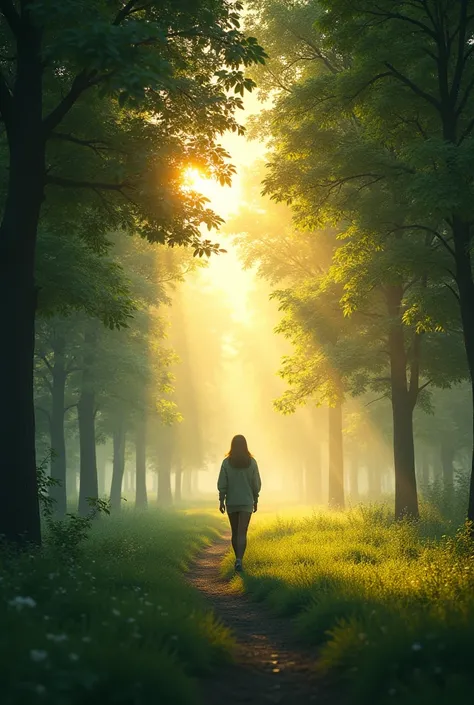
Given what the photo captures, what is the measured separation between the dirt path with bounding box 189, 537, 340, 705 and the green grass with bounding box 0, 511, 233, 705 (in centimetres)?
23

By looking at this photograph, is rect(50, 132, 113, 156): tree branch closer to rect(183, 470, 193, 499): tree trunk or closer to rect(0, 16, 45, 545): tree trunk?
rect(0, 16, 45, 545): tree trunk

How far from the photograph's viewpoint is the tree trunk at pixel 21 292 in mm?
7891

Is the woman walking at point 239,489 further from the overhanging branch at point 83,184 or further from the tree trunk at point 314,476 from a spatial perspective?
the tree trunk at point 314,476

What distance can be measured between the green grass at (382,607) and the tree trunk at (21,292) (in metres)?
3.71

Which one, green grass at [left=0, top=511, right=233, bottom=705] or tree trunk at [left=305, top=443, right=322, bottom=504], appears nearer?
green grass at [left=0, top=511, right=233, bottom=705]

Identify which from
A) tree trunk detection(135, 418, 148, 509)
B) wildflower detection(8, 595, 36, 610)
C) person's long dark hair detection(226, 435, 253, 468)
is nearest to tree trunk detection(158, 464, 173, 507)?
tree trunk detection(135, 418, 148, 509)

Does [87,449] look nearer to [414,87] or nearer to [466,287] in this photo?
[466,287]

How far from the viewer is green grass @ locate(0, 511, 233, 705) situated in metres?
3.55

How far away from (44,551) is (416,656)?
16.9 ft

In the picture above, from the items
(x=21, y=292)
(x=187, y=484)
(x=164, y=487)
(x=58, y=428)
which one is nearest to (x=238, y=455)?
(x=21, y=292)

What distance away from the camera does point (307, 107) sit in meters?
11.6

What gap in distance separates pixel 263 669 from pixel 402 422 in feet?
36.6

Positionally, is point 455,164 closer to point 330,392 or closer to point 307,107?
point 307,107

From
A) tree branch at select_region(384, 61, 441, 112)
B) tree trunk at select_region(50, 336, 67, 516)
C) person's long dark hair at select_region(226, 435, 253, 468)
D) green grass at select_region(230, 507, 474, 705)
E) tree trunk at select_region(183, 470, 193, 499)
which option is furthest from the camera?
tree trunk at select_region(183, 470, 193, 499)
